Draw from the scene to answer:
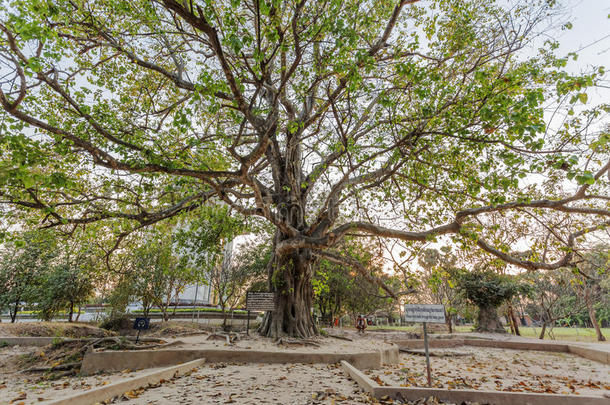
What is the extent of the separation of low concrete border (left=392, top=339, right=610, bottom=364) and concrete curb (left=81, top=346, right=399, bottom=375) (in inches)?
198

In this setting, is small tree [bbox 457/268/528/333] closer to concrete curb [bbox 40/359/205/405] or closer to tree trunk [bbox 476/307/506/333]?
tree trunk [bbox 476/307/506/333]

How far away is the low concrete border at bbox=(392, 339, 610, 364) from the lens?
8656 mm

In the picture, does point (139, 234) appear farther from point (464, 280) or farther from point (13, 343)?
point (464, 280)

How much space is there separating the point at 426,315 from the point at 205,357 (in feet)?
17.0

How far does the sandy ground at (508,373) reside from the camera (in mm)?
5215

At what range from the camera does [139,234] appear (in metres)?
10.2

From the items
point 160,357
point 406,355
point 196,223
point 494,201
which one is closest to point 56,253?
point 196,223

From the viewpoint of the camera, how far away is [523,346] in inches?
434

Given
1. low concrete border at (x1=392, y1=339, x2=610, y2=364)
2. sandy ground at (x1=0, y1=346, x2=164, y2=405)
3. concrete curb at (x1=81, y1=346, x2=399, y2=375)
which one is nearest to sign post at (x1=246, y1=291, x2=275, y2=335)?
concrete curb at (x1=81, y1=346, x2=399, y2=375)

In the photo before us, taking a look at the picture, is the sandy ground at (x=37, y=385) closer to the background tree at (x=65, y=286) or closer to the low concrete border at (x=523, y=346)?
the low concrete border at (x=523, y=346)

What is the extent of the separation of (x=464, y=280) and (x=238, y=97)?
53.8ft

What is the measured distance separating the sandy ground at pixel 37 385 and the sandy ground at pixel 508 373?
16.6 feet

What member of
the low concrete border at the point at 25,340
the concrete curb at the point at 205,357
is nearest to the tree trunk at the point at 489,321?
the concrete curb at the point at 205,357

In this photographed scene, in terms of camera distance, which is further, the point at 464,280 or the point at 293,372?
the point at 464,280
